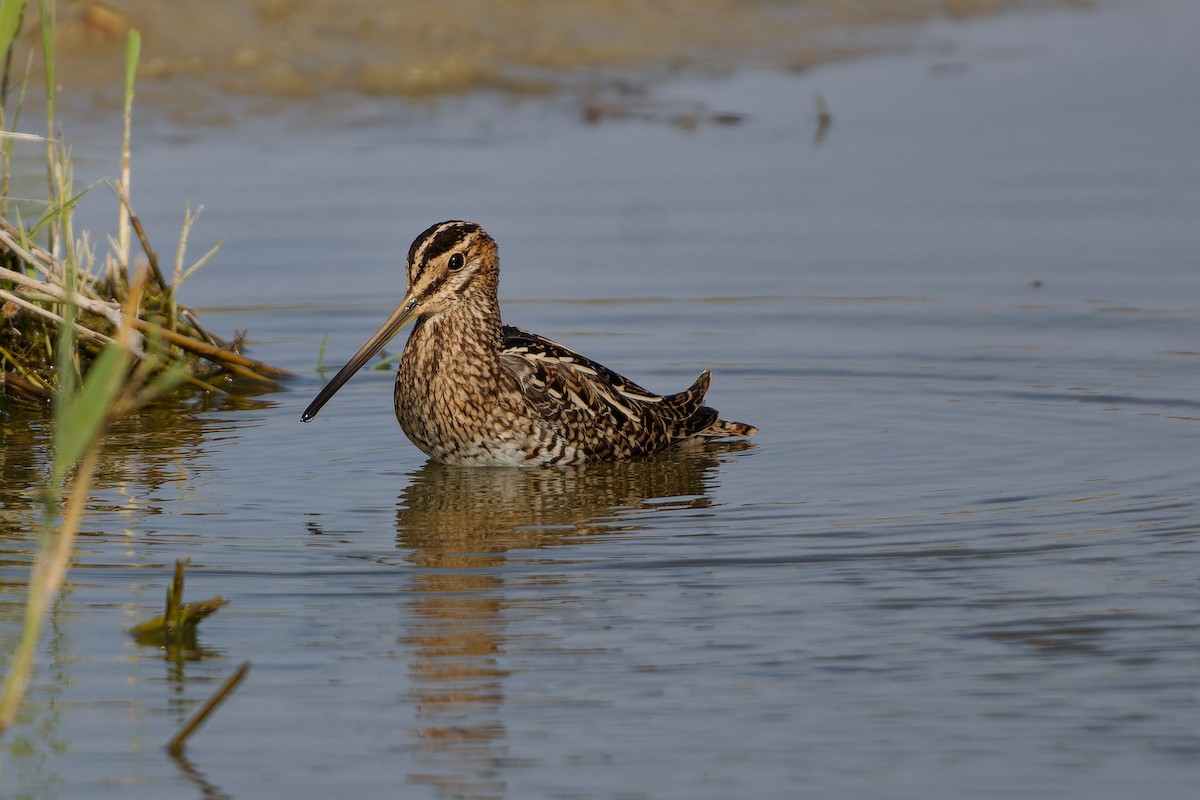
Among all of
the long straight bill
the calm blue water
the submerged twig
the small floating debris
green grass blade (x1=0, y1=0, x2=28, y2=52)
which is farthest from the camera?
the long straight bill

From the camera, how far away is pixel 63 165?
9.09 meters

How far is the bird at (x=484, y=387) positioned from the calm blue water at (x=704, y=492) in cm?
15

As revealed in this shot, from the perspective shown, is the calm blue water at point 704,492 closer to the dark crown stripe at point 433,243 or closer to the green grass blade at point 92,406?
the dark crown stripe at point 433,243

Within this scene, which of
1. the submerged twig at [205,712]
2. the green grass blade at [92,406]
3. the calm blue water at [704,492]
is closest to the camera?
the green grass blade at [92,406]

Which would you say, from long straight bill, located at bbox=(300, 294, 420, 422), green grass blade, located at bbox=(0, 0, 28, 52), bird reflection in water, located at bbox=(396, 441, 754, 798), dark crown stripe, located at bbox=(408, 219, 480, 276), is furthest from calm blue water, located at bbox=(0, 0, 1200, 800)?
green grass blade, located at bbox=(0, 0, 28, 52)

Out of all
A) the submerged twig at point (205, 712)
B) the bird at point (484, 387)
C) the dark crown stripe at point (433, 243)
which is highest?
the dark crown stripe at point (433, 243)

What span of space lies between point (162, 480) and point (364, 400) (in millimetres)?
1924

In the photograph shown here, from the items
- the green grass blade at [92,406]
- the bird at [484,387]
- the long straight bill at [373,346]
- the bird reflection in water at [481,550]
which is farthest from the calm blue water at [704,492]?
the green grass blade at [92,406]

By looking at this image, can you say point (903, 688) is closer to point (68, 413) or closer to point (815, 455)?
point (68, 413)

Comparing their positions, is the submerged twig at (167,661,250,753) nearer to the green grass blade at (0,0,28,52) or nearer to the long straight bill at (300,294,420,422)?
the green grass blade at (0,0,28,52)

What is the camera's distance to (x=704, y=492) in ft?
26.0

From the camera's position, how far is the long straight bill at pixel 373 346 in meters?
8.43

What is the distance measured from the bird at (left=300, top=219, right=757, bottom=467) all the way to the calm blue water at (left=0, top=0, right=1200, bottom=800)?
0.15 metres

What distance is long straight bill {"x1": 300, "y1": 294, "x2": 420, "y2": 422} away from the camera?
843 centimetres
